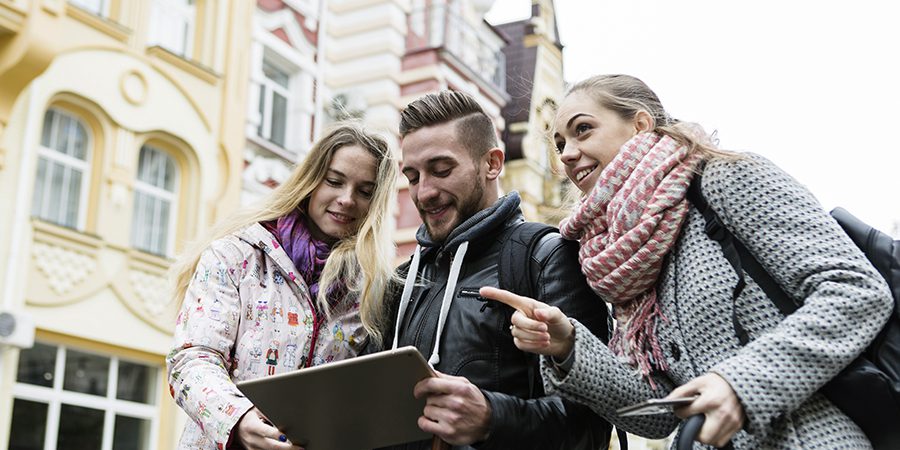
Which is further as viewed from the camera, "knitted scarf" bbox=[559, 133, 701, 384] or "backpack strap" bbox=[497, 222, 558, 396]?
"backpack strap" bbox=[497, 222, 558, 396]

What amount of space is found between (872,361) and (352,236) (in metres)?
2.00

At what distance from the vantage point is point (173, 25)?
515 inches

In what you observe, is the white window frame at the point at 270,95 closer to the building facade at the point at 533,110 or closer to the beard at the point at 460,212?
the building facade at the point at 533,110

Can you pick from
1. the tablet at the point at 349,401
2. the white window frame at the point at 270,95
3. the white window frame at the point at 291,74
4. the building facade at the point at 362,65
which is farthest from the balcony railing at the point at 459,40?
the tablet at the point at 349,401

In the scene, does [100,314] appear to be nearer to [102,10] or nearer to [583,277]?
[102,10]

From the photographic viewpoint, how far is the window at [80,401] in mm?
10484

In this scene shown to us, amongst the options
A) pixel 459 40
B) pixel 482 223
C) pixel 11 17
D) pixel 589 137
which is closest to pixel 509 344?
pixel 482 223

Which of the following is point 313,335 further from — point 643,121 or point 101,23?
point 101,23

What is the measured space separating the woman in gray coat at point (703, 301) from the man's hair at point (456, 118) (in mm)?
575

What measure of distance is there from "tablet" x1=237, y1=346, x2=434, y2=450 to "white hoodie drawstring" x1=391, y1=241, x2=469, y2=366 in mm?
308

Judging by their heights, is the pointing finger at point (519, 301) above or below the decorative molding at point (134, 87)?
below

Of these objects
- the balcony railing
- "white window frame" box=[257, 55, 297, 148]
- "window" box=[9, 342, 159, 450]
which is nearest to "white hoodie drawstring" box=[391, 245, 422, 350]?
"window" box=[9, 342, 159, 450]

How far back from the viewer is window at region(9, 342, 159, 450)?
10484mm

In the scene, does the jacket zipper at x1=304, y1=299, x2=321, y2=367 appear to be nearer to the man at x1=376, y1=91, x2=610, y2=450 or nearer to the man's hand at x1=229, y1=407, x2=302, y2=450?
the man at x1=376, y1=91, x2=610, y2=450
